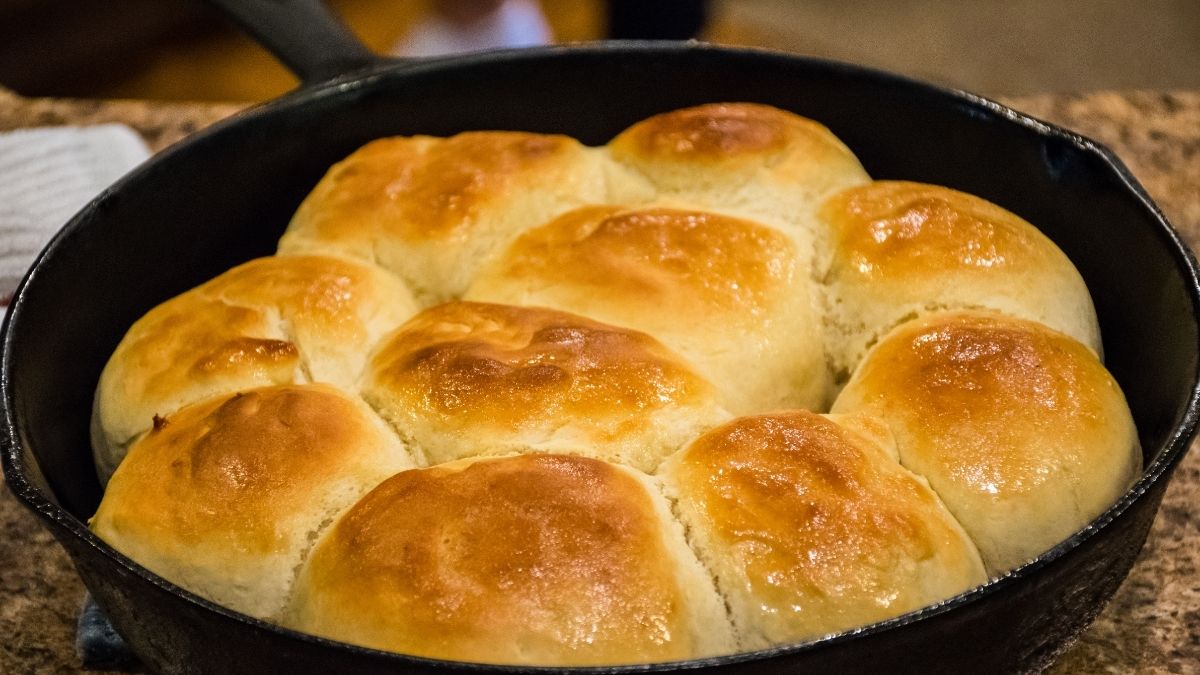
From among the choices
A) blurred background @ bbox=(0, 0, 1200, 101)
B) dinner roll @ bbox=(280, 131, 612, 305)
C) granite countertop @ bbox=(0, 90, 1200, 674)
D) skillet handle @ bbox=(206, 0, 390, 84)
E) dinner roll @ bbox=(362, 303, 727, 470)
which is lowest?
blurred background @ bbox=(0, 0, 1200, 101)

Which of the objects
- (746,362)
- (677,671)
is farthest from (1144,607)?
(677,671)

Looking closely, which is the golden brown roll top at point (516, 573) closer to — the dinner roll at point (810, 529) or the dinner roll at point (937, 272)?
the dinner roll at point (810, 529)

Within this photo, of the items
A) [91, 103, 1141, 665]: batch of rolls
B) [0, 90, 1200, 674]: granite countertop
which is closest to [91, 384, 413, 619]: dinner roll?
[91, 103, 1141, 665]: batch of rolls

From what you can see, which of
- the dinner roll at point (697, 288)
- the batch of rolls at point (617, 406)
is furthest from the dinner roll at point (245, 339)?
the dinner roll at point (697, 288)

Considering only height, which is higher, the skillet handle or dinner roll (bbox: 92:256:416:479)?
the skillet handle

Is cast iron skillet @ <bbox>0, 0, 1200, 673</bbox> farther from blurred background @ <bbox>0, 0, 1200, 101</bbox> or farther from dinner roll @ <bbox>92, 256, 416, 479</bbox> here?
blurred background @ <bbox>0, 0, 1200, 101</bbox>

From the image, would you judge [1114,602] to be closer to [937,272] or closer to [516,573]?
[937,272]

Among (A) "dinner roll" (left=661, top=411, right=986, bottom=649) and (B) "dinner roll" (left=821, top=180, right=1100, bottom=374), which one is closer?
(A) "dinner roll" (left=661, top=411, right=986, bottom=649)
